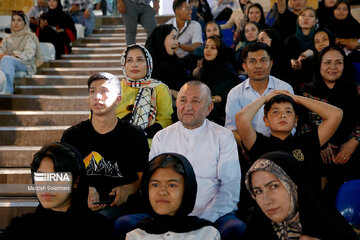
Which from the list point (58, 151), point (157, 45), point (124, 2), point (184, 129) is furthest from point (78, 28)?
point (58, 151)

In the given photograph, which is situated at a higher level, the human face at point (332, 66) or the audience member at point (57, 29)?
the audience member at point (57, 29)

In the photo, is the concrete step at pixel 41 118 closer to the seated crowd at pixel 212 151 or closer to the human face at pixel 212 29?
the seated crowd at pixel 212 151

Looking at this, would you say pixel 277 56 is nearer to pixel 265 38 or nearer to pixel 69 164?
pixel 265 38

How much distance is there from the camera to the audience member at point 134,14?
581 centimetres

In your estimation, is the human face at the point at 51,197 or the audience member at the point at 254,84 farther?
the audience member at the point at 254,84

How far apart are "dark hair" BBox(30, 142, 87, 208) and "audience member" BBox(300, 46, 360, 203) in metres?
1.67

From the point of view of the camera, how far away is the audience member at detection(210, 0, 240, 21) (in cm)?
820

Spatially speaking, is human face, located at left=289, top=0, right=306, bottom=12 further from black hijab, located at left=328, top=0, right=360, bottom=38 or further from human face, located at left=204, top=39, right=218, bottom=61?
human face, located at left=204, top=39, right=218, bottom=61

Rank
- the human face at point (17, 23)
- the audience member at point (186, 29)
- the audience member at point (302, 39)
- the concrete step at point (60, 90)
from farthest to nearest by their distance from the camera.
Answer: the audience member at point (186, 29) → the human face at point (17, 23) → the concrete step at point (60, 90) → the audience member at point (302, 39)

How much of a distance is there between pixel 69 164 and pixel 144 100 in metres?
1.35

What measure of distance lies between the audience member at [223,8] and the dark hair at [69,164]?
615 centimetres

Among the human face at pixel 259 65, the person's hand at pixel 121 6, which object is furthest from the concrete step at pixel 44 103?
the human face at pixel 259 65

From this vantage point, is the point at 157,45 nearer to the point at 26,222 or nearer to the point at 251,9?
the point at 251,9

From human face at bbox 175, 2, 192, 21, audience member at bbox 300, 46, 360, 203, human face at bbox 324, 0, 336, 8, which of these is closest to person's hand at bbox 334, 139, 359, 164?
audience member at bbox 300, 46, 360, 203
